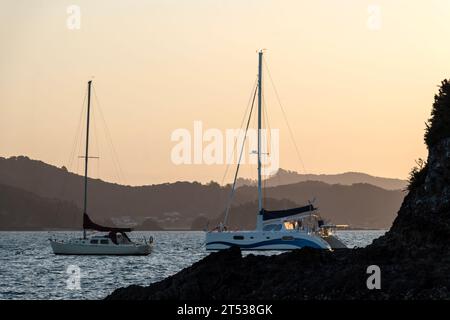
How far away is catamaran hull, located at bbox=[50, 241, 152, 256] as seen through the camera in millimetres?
106188

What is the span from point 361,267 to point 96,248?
76.0m

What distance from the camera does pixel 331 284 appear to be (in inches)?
1270

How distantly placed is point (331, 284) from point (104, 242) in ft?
253

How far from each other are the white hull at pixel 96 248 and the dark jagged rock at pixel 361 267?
2688 inches

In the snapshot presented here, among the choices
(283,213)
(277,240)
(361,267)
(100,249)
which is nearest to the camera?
(361,267)

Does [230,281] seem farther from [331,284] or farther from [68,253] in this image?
[68,253]

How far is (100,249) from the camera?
106062mm

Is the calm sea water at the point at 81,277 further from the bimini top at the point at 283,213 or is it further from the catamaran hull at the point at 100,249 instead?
the bimini top at the point at 283,213

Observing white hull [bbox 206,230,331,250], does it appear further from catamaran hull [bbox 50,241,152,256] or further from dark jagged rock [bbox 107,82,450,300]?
dark jagged rock [bbox 107,82,450,300]

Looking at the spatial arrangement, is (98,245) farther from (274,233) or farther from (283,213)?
Result: (283,213)

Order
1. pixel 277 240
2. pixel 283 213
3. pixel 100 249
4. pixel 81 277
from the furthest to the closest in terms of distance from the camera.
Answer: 1. pixel 100 249
2. pixel 283 213
3. pixel 277 240
4. pixel 81 277

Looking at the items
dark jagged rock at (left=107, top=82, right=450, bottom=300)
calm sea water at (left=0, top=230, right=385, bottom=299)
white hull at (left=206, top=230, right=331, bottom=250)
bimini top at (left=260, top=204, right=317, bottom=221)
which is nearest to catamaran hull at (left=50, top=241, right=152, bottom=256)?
calm sea water at (left=0, top=230, right=385, bottom=299)

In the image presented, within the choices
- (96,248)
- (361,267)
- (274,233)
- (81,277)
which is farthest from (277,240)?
(361,267)
